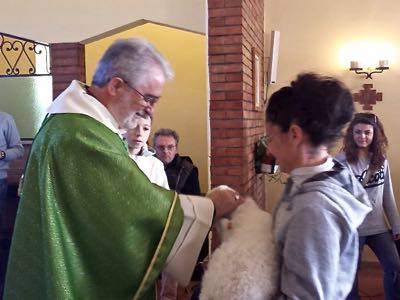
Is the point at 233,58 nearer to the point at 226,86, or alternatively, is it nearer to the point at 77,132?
the point at 226,86

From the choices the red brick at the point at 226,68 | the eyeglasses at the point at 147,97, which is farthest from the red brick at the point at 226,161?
the eyeglasses at the point at 147,97

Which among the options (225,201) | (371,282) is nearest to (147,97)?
(225,201)

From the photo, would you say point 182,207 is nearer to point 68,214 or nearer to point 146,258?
point 146,258

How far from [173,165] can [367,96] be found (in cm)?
253

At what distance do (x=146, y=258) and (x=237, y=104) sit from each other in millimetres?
2710

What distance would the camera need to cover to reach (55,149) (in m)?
1.59

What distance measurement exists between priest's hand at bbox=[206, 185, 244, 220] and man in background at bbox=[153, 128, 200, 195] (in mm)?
2182

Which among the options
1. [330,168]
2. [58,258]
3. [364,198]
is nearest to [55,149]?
[58,258]

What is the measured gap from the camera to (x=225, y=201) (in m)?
1.71

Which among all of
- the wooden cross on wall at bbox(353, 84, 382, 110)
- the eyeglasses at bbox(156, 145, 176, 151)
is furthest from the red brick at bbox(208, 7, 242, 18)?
the wooden cross on wall at bbox(353, 84, 382, 110)

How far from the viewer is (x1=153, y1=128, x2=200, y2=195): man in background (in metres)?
3.94

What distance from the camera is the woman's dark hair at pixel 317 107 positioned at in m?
1.30

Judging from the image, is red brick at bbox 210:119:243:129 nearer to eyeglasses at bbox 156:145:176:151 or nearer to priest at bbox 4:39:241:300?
eyeglasses at bbox 156:145:176:151

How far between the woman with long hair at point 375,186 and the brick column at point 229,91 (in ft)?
2.81
